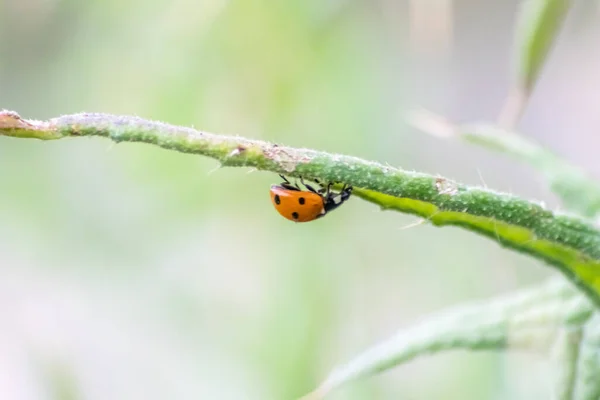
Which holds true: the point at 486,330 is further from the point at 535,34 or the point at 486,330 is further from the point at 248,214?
the point at 248,214

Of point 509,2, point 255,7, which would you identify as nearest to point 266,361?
point 255,7

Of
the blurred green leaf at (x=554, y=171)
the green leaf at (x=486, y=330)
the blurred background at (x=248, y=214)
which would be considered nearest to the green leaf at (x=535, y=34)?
the blurred green leaf at (x=554, y=171)

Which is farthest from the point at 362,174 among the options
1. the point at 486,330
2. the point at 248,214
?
the point at 248,214

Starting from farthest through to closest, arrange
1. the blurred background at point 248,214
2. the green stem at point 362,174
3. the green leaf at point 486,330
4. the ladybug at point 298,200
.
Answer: the blurred background at point 248,214, the ladybug at point 298,200, the green leaf at point 486,330, the green stem at point 362,174

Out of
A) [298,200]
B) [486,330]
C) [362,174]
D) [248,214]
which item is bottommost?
[486,330]

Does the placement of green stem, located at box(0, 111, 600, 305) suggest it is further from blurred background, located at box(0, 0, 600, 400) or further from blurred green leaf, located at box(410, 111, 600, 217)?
blurred background, located at box(0, 0, 600, 400)

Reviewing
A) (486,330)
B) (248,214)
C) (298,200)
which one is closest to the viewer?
(486,330)

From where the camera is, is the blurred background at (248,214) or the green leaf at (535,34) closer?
the green leaf at (535,34)

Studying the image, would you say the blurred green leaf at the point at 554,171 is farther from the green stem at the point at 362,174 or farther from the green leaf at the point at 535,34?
the green stem at the point at 362,174
